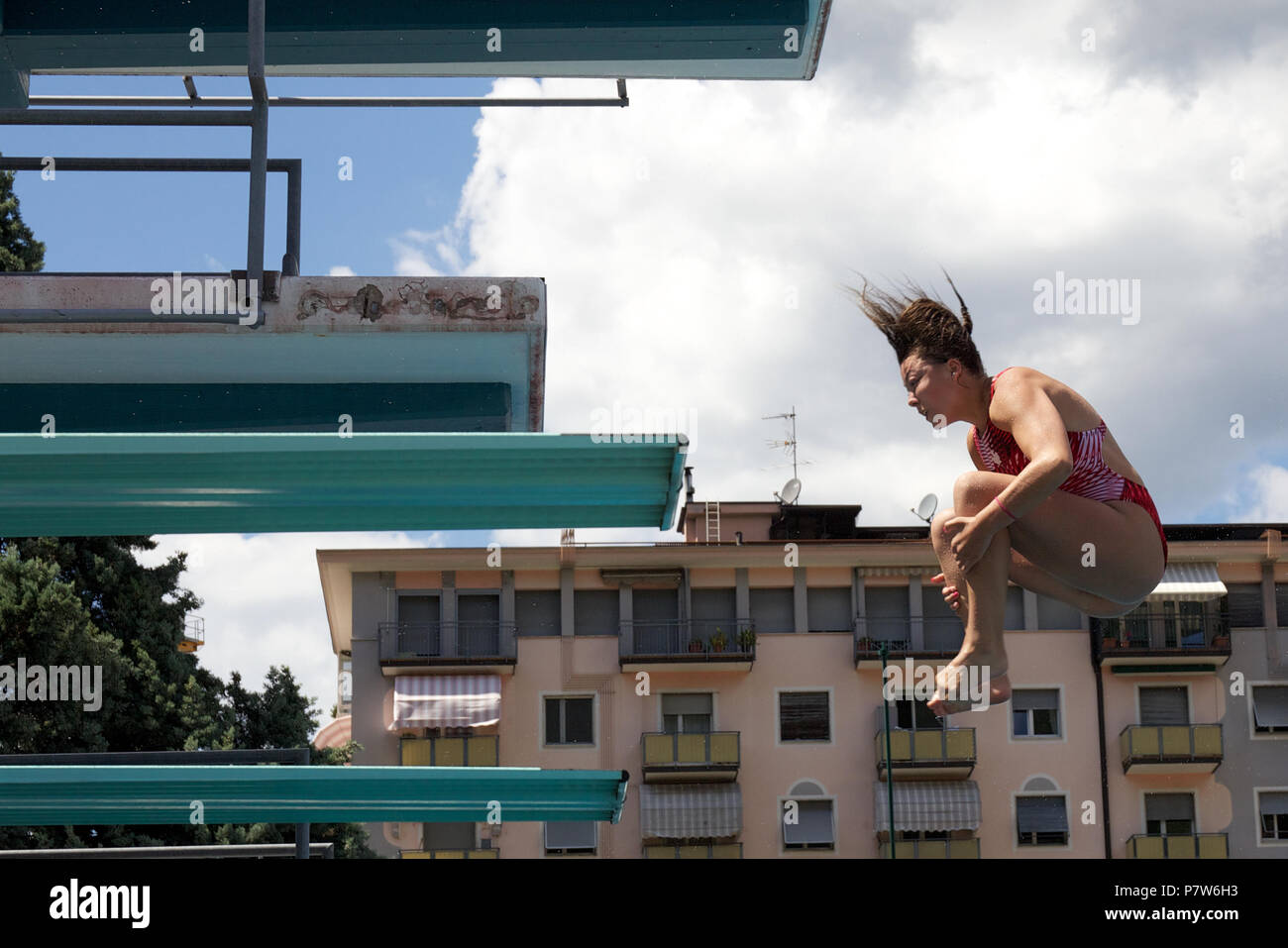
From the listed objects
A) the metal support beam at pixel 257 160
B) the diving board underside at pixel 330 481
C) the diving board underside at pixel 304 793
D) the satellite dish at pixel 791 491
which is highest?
the satellite dish at pixel 791 491

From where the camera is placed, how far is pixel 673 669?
39406 millimetres

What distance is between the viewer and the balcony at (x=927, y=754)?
3834cm

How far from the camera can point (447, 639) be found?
39688mm

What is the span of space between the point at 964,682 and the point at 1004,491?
466mm

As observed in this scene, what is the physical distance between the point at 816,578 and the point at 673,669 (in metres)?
4.63

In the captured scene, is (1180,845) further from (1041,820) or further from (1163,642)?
(1163,642)

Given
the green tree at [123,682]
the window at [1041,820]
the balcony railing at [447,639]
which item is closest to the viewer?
the green tree at [123,682]

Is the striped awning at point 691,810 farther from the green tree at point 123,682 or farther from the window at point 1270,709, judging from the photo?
the window at point 1270,709

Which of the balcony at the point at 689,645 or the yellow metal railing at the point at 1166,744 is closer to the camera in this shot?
the yellow metal railing at the point at 1166,744

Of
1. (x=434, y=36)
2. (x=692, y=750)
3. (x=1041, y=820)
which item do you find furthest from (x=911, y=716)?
(x=434, y=36)

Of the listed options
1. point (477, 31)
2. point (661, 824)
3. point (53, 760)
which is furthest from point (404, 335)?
point (661, 824)

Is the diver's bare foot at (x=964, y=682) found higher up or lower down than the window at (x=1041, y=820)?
higher up

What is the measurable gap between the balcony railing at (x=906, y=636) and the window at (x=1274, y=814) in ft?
28.4

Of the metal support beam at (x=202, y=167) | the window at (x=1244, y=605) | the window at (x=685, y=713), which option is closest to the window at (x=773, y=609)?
the window at (x=685, y=713)
